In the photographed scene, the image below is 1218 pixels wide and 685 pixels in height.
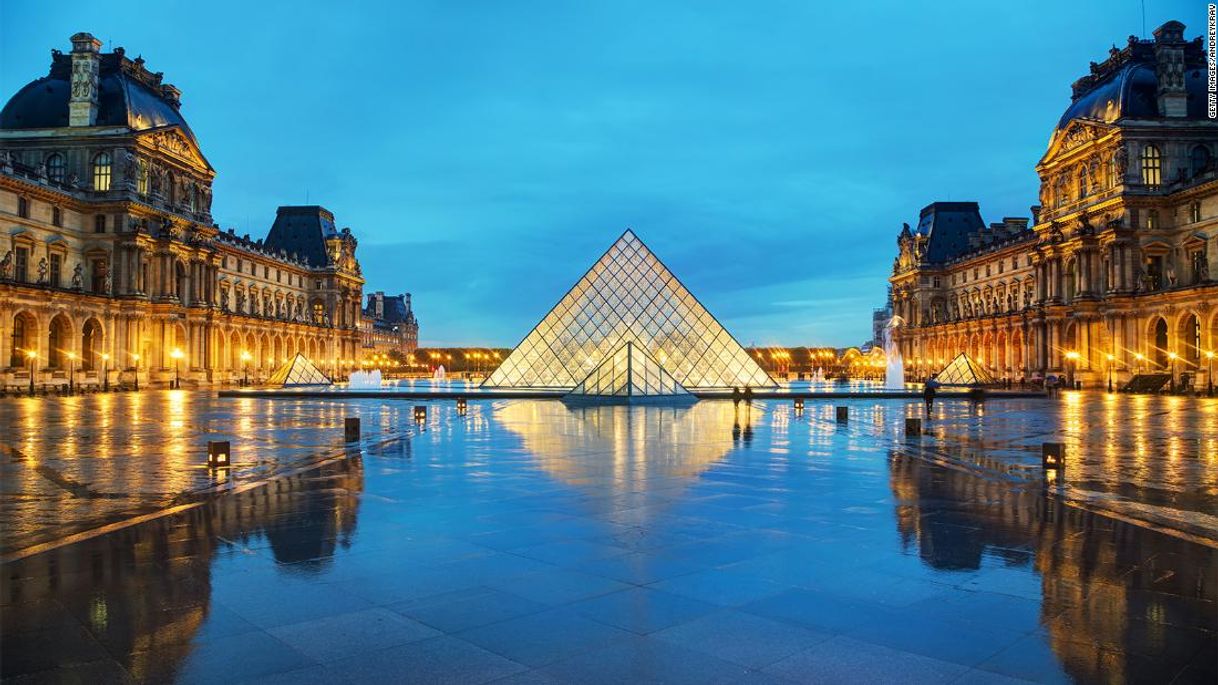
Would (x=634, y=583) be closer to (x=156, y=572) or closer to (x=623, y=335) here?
(x=156, y=572)

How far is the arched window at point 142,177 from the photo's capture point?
146 ft

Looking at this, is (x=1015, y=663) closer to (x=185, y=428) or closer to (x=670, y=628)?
(x=670, y=628)

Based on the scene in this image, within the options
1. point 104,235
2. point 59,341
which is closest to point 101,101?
point 104,235

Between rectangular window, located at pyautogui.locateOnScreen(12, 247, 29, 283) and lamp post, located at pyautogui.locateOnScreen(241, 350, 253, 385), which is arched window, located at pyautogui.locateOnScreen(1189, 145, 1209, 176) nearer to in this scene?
lamp post, located at pyautogui.locateOnScreen(241, 350, 253, 385)

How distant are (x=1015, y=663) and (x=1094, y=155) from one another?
165ft

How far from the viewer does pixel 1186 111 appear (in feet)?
143

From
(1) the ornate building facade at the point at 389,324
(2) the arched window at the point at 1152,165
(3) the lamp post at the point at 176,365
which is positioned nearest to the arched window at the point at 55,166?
(3) the lamp post at the point at 176,365

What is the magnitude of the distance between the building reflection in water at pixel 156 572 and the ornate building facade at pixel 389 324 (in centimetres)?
11388

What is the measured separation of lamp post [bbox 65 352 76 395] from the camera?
1468 inches

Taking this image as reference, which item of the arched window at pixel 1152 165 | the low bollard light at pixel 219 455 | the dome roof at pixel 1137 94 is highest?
the dome roof at pixel 1137 94

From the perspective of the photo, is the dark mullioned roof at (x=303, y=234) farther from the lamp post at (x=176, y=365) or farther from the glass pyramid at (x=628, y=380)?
the glass pyramid at (x=628, y=380)

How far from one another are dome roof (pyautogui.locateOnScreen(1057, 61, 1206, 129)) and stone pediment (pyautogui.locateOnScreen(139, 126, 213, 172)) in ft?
173

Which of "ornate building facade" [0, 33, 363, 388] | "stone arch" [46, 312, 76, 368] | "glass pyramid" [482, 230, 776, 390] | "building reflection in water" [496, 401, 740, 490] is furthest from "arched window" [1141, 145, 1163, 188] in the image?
"stone arch" [46, 312, 76, 368]

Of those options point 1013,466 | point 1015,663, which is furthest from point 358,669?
point 1013,466
